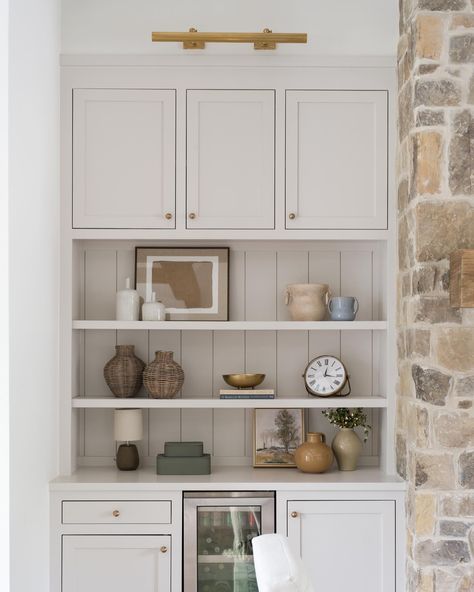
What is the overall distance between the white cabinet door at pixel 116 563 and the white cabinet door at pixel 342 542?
0.56m

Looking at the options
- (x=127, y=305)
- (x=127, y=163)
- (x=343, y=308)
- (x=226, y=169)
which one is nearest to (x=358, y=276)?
(x=343, y=308)

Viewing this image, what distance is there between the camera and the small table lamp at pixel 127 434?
3602 mm

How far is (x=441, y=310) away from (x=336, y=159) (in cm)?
87

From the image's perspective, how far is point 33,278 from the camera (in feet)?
10.2

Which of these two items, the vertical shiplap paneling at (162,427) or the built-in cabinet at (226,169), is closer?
the built-in cabinet at (226,169)

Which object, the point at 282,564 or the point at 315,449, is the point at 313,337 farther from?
the point at 282,564

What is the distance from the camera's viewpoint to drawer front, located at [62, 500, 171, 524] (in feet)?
11.0

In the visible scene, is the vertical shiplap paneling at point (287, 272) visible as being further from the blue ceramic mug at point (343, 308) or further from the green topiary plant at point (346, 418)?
the green topiary plant at point (346, 418)

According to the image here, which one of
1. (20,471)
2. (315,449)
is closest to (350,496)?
(315,449)

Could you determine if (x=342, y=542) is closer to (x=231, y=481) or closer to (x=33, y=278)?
(x=231, y=481)

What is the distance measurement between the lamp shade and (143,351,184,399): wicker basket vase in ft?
0.42

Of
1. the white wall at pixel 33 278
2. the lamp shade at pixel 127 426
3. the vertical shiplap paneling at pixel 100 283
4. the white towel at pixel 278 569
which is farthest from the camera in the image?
the vertical shiplap paneling at pixel 100 283

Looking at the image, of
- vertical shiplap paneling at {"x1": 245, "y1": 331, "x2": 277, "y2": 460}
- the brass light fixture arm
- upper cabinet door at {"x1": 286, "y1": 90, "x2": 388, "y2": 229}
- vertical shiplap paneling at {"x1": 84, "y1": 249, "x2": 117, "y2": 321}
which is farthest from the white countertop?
the brass light fixture arm

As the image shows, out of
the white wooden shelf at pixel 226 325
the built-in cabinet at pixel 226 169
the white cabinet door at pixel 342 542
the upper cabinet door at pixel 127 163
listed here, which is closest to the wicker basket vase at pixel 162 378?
the built-in cabinet at pixel 226 169
